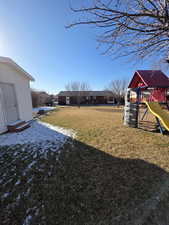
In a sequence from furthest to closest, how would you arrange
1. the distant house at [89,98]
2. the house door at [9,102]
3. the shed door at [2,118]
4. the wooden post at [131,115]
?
1. the distant house at [89,98]
2. the wooden post at [131,115]
3. the house door at [9,102]
4. the shed door at [2,118]

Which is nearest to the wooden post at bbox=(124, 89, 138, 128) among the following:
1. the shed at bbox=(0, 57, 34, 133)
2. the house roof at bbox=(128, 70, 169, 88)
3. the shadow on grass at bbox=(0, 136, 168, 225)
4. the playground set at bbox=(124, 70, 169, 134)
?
the playground set at bbox=(124, 70, 169, 134)

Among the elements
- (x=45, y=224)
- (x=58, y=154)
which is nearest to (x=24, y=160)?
(x=58, y=154)

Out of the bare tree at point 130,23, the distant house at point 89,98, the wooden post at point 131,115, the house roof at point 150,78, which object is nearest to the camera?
the bare tree at point 130,23

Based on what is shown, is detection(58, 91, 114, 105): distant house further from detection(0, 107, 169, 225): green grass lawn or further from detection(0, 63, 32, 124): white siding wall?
detection(0, 107, 169, 225): green grass lawn

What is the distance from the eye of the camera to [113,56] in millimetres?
3090

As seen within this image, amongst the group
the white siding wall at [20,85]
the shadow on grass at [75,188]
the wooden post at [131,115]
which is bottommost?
the shadow on grass at [75,188]

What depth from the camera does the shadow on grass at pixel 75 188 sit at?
60.6 inches

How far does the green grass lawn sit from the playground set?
8.25 ft

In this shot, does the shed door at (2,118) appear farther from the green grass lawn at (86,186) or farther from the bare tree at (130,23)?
the bare tree at (130,23)

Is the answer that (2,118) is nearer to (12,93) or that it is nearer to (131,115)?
(12,93)

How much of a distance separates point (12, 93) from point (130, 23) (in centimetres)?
669

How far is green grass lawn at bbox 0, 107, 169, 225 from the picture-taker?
154 cm

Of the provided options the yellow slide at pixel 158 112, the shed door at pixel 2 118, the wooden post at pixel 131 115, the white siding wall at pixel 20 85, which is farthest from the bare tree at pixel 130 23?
the white siding wall at pixel 20 85

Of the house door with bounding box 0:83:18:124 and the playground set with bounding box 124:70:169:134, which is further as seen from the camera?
the house door with bounding box 0:83:18:124
